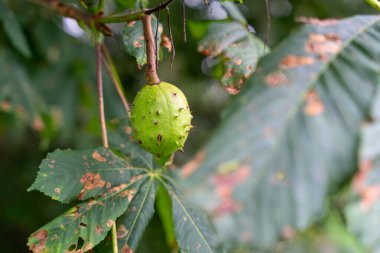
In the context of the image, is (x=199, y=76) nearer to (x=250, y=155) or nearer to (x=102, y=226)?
(x=102, y=226)

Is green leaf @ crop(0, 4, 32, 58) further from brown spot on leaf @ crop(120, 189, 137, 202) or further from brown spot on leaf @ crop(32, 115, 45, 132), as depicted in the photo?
brown spot on leaf @ crop(120, 189, 137, 202)

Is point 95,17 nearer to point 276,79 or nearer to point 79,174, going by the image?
point 79,174

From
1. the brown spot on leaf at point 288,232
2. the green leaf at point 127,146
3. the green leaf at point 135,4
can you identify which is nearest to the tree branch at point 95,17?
the green leaf at point 135,4

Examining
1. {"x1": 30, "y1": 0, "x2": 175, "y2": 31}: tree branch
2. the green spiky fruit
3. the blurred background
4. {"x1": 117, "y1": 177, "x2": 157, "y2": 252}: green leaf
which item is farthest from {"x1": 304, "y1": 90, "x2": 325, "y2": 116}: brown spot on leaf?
the blurred background

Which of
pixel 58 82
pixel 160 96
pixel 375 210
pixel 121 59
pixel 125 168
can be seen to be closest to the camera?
pixel 375 210

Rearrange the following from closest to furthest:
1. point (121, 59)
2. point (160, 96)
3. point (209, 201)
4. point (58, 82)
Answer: point (209, 201)
point (160, 96)
point (58, 82)
point (121, 59)

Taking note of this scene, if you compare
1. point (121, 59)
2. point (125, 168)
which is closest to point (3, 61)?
point (121, 59)
